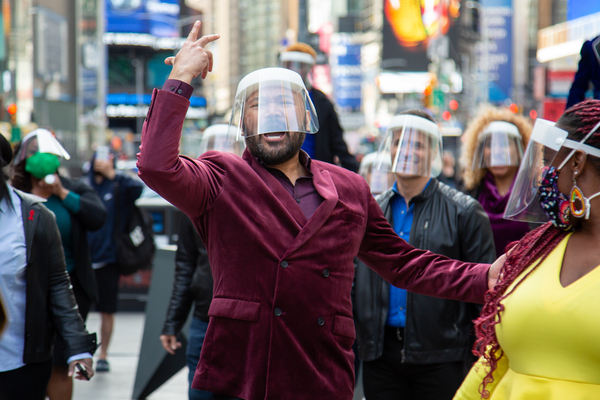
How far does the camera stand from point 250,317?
2.60 meters

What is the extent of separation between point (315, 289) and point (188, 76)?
2.96 ft

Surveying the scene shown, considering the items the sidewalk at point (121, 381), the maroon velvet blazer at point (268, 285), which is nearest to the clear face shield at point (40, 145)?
the sidewalk at point (121, 381)

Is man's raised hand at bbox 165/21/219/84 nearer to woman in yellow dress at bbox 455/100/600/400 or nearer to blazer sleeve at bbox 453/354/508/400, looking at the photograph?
woman in yellow dress at bbox 455/100/600/400

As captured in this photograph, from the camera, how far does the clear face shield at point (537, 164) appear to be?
2.36 meters

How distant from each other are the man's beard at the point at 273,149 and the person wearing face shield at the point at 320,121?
2797 millimetres

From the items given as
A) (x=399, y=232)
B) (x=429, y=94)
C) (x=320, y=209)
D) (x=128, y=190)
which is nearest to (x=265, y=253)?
(x=320, y=209)

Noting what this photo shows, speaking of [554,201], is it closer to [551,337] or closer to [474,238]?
[551,337]

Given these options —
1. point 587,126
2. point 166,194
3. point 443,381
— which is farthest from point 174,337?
point 587,126

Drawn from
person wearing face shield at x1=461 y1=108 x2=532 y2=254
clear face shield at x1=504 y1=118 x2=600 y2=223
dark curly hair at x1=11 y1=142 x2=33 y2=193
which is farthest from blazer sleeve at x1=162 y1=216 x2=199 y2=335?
clear face shield at x1=504 y1=118 x2=600 y2=223

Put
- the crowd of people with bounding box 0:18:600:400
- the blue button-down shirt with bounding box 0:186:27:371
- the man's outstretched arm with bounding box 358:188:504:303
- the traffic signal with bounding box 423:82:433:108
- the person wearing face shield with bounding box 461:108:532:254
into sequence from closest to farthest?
the crowd of people with bounding box 0:18:600:400 → the man's outstretched arm with bounding box 358:188:504:303 → the blue button-down shirt with bounding box 0:186:27:371 → the person wearing face shield with bounding box 461:108:532:254 → the traffic signal with bounding box 423:82:433:108

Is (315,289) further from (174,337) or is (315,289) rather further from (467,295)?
(174,337)

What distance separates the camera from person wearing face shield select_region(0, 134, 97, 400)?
345 centimetres

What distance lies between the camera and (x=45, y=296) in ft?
12.0

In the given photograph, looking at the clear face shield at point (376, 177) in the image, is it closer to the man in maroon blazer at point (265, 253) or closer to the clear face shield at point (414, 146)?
the clear face shield at point (414, 146)
